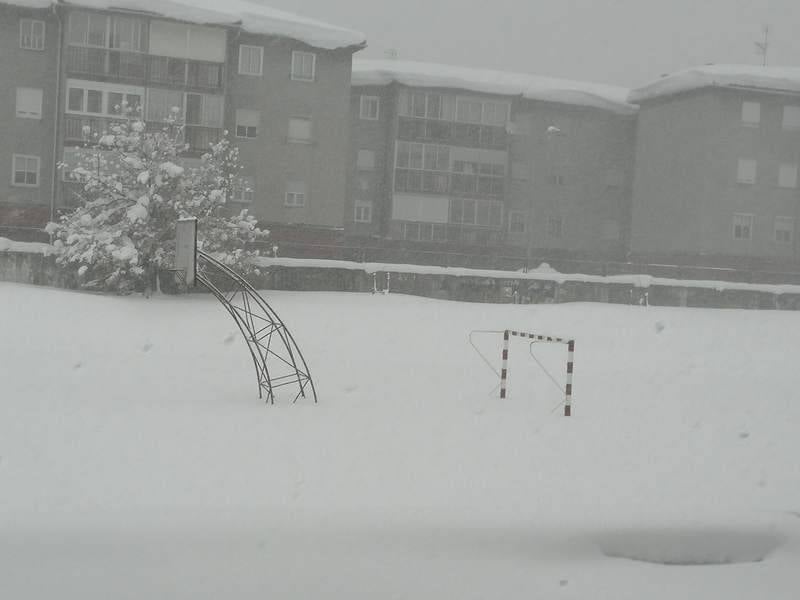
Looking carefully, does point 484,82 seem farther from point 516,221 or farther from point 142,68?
point 142,68

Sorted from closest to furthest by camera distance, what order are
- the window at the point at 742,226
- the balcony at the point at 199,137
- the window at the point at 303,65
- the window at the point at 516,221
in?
1. the balcony at the point at 199,137
2. the window at the point at 303,65
3. the window at the point at 742,226
4. the window at the point at 516,221

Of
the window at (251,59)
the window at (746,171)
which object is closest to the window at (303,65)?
the window at (251,59)

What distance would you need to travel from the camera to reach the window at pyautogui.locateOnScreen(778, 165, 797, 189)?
48656 millimetres

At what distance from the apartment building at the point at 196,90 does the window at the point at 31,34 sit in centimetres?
4

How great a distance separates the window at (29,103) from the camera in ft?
128

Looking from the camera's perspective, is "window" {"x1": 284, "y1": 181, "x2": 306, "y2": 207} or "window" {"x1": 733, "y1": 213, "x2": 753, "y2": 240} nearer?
"window" {"x1": 284, "y1": 181, "x2": 306, "y2": 207}

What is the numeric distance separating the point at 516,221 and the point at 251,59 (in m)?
19.3

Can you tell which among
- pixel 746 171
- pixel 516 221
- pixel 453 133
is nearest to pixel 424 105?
pixel 453 133

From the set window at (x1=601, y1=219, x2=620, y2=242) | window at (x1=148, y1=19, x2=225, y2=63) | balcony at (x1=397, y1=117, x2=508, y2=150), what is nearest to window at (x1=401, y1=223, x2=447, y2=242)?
balcony at (x1=397, y1=117, x2=508, y2=150)

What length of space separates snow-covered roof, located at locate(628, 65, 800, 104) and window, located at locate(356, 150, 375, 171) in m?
15.7

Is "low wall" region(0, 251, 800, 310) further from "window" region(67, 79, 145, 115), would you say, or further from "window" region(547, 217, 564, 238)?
"window" region(547, 217, 564, 238)

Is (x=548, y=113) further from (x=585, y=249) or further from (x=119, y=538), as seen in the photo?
(x=119, y=538)

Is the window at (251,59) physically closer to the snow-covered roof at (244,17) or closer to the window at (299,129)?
the snow-covered roof at (244,17)

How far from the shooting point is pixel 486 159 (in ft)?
172
